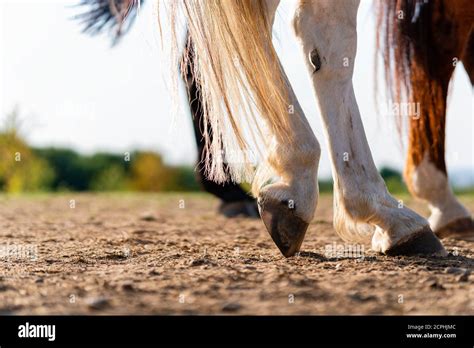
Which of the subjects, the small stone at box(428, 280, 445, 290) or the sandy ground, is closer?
the sandy ground

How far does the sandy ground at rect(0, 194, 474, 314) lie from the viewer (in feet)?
5.09

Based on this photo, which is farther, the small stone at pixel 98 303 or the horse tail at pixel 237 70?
the horse tail at pixel 237 70

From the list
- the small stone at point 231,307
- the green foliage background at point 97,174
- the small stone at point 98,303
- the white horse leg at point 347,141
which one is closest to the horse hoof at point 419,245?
the white horse leg at point 347,141

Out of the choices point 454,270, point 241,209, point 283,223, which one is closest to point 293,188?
point 283,223

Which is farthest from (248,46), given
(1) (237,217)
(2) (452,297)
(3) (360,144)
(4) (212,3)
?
(1) (237,217)

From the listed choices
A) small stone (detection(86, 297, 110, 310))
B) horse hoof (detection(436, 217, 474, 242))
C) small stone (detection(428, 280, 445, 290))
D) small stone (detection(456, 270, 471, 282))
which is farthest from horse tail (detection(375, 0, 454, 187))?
small stone (detection(86, 297, 110, 310))

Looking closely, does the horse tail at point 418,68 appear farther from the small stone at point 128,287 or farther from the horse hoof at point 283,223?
the small stone at point 128,287

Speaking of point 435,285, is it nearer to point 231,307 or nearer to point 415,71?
point 231,307

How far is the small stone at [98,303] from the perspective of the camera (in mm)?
1526

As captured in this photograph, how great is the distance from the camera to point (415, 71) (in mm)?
3096

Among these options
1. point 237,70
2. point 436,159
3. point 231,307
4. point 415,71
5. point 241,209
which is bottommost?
point 231,307

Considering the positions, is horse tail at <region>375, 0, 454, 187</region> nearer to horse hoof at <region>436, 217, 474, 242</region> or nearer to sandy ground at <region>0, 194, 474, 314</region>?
horse hoof at <region>436, 217, 474, 242</region>

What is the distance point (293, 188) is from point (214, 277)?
1.31 ft

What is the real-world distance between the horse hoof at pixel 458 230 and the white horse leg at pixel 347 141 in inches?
34.0
